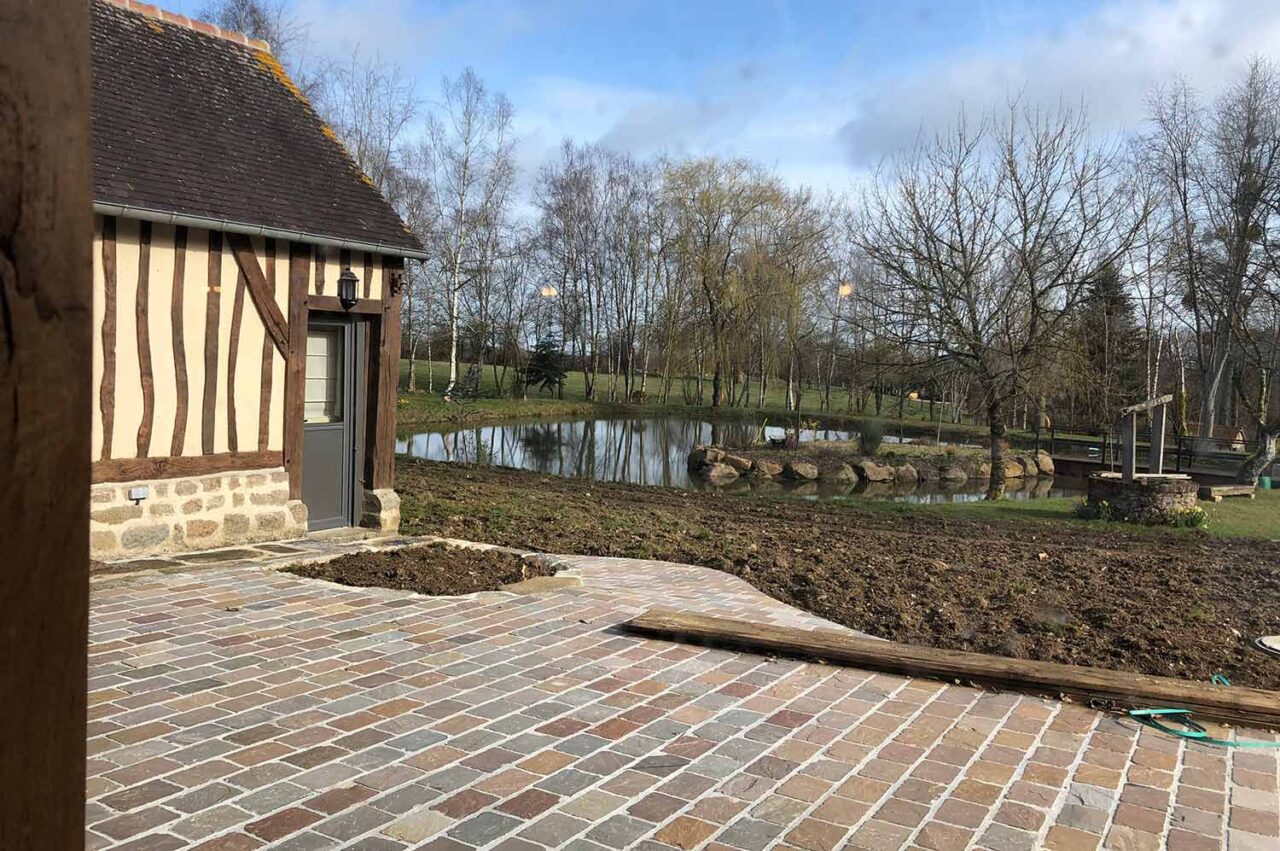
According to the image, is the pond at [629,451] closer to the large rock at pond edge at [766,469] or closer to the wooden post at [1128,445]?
the large rock at pond edge at [766,469]

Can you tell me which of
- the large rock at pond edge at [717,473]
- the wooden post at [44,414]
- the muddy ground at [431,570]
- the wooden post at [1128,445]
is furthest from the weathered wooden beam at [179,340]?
the large rock at pond edge at [717,473]

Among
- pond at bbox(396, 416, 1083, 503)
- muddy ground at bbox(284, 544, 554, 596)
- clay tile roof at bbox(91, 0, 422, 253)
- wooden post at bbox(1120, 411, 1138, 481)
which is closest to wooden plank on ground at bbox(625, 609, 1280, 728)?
muddy ground at bbox(284, 544, 554, 596)

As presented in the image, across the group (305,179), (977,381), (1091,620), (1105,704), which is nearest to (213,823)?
(1105,704)

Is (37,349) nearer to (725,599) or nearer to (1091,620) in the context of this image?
(725,599)

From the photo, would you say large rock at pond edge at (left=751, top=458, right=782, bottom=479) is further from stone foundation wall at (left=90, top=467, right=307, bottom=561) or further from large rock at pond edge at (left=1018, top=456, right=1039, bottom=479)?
stone foundation wall at (left=90, top=467, right=307, bottom=561)

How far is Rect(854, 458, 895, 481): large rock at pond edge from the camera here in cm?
1983

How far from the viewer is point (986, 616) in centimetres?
604

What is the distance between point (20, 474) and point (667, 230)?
110 feet

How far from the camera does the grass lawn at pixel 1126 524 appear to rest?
11.8 metres

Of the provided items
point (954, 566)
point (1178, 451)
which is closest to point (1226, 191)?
point (1178, 451)

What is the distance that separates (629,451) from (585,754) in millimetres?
19630

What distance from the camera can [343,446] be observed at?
856cm

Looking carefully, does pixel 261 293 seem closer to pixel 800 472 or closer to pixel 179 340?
pixel 179 340

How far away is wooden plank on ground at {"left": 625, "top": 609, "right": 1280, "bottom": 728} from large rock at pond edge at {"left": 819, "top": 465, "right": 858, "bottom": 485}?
1464 cm
